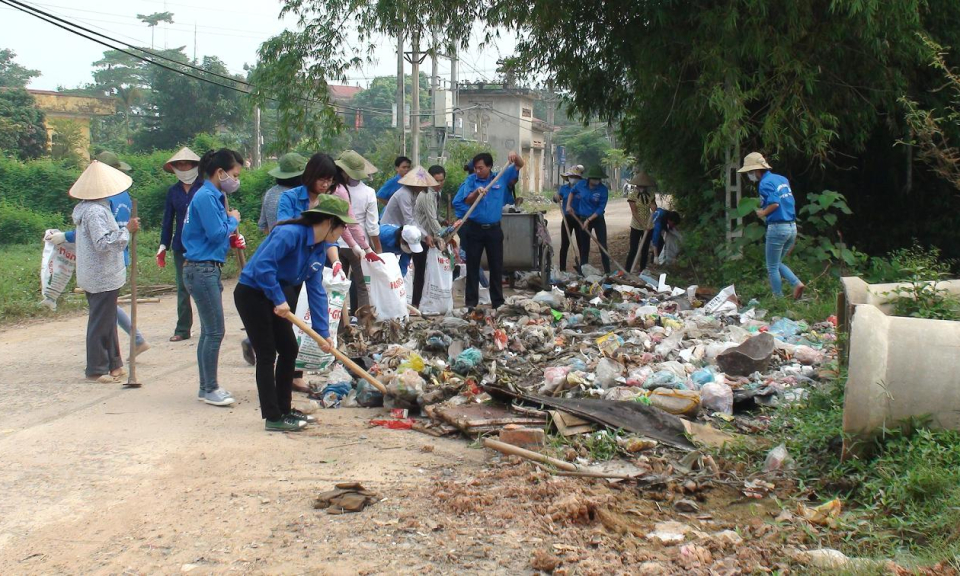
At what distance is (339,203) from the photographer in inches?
222

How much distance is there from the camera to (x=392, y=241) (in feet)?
31.8

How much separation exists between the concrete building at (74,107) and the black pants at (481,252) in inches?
1458

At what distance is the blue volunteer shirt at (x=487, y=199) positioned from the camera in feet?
31.1

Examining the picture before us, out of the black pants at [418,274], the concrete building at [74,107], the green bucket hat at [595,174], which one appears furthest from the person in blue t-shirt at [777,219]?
the concrete building at [74,107]

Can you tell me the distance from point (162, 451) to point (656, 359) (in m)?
3.71

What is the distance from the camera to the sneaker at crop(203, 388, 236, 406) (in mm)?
6420

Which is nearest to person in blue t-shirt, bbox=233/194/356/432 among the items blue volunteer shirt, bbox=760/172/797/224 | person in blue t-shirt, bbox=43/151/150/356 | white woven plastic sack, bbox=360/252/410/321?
person in blue t-shirt, bbox=43/151/150/356

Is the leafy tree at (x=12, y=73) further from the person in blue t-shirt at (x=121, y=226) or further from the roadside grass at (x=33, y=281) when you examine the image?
the person in blue t-shirt at (x=121, y=226)

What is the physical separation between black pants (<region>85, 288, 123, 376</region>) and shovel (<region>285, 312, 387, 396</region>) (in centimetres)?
202

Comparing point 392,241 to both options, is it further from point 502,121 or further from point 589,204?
point 502,121

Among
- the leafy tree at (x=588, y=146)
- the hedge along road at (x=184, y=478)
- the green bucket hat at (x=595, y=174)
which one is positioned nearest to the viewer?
the hedge along road at (x=184, y=478)

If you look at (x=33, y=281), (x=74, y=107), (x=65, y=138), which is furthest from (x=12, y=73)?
(x=33, y=281)

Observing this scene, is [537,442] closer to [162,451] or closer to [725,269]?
[162,451]

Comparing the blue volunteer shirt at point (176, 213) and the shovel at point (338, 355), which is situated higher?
the blue volunteer shirt at point (176, 213)
